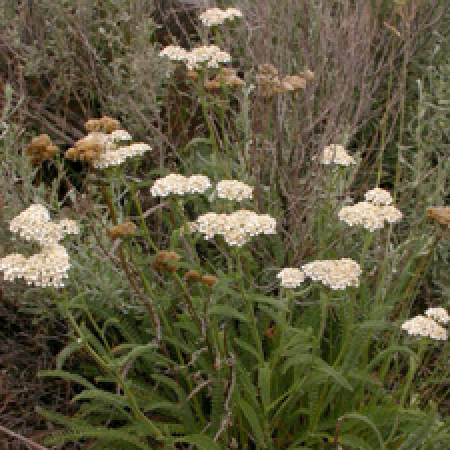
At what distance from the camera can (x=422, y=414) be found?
1.81m

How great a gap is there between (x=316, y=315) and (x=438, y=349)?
81 centimetres

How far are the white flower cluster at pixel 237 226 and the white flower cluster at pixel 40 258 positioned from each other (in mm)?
417

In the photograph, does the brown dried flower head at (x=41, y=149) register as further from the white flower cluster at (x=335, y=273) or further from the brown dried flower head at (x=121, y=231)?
the white flower cluster at (x=335, y=273)

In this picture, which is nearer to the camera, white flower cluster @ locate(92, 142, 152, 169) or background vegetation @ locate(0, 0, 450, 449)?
white flower cluster @ locate(92, 142, 152, 169)

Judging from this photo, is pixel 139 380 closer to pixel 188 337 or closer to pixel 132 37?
pixel 188 337

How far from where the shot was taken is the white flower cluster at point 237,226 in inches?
63.6

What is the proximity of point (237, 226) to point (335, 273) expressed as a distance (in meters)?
0.31

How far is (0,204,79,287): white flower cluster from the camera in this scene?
4.89 ft

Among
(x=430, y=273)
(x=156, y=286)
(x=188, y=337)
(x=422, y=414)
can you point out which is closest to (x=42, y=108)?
(x=156, y=286)

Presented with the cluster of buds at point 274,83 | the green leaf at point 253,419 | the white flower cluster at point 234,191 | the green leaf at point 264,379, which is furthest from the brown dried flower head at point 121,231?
the cluster of buds at point 274,83

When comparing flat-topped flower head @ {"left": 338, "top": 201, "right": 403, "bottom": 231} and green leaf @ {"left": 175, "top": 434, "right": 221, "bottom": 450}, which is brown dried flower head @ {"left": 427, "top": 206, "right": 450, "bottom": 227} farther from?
green leaf @ {"left": 175, "top": 434, "right": 221, "bottom": 450}

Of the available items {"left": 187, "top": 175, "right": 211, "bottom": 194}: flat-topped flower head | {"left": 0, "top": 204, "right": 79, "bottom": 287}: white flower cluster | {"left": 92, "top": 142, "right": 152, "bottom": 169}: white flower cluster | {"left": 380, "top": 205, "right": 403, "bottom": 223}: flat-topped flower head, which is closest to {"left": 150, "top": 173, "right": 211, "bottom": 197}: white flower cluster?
{"left": 187, "top": 175, "right": 211, "bottom": 194}: flat-topped flower head

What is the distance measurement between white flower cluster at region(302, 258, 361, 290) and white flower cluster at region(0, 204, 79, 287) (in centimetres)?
69

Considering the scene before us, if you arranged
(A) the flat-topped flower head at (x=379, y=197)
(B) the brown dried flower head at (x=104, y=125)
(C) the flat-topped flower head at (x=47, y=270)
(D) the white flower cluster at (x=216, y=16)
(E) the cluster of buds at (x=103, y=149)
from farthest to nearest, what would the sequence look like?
(D) the white flower cluster at (x=216, y=16)
(B) the brown dried flower head at (x=104, y=125)
(A) the flat-topped flower head at (x=379, y=197)
(E) the cluster of buds at (x=103, y=149)
(C) the flat-topped flower head at (x=47, y=270)
